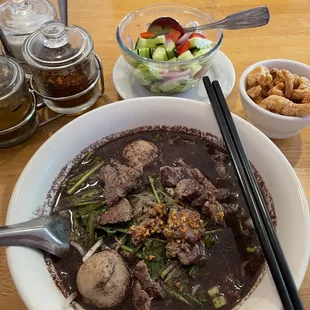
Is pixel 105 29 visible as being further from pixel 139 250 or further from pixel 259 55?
pixel 139 250

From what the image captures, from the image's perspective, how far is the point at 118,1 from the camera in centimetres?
250

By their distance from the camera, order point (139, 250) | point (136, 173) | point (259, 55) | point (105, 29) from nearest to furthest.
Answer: point (139, 250)
point (136, 173)
point (259, 55)
point (105, 29)

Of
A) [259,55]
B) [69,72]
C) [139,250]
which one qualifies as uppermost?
[69,72]

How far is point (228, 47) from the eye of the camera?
216cm

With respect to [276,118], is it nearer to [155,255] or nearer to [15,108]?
[155,255]

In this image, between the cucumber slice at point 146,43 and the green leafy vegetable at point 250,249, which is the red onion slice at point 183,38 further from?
the green leafy vegetable at point 250,249

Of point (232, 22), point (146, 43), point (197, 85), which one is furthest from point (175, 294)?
point (232, 22)

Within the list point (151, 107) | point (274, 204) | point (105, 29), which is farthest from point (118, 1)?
point (274, 204)

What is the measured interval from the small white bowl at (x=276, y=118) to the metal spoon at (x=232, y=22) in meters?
0.23

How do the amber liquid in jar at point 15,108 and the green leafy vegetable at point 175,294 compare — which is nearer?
the green leafy vegetable at point 175,294

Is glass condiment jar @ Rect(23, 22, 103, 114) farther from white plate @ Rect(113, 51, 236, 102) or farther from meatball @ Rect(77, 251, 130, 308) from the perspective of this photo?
meatball @ Rect(77, 251, 130, 308)

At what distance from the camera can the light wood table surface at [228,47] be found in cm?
163

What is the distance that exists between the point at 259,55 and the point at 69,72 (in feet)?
3.52

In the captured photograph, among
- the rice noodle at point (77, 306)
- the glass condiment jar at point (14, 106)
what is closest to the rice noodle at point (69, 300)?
the rice noodle at point (77, 306)
